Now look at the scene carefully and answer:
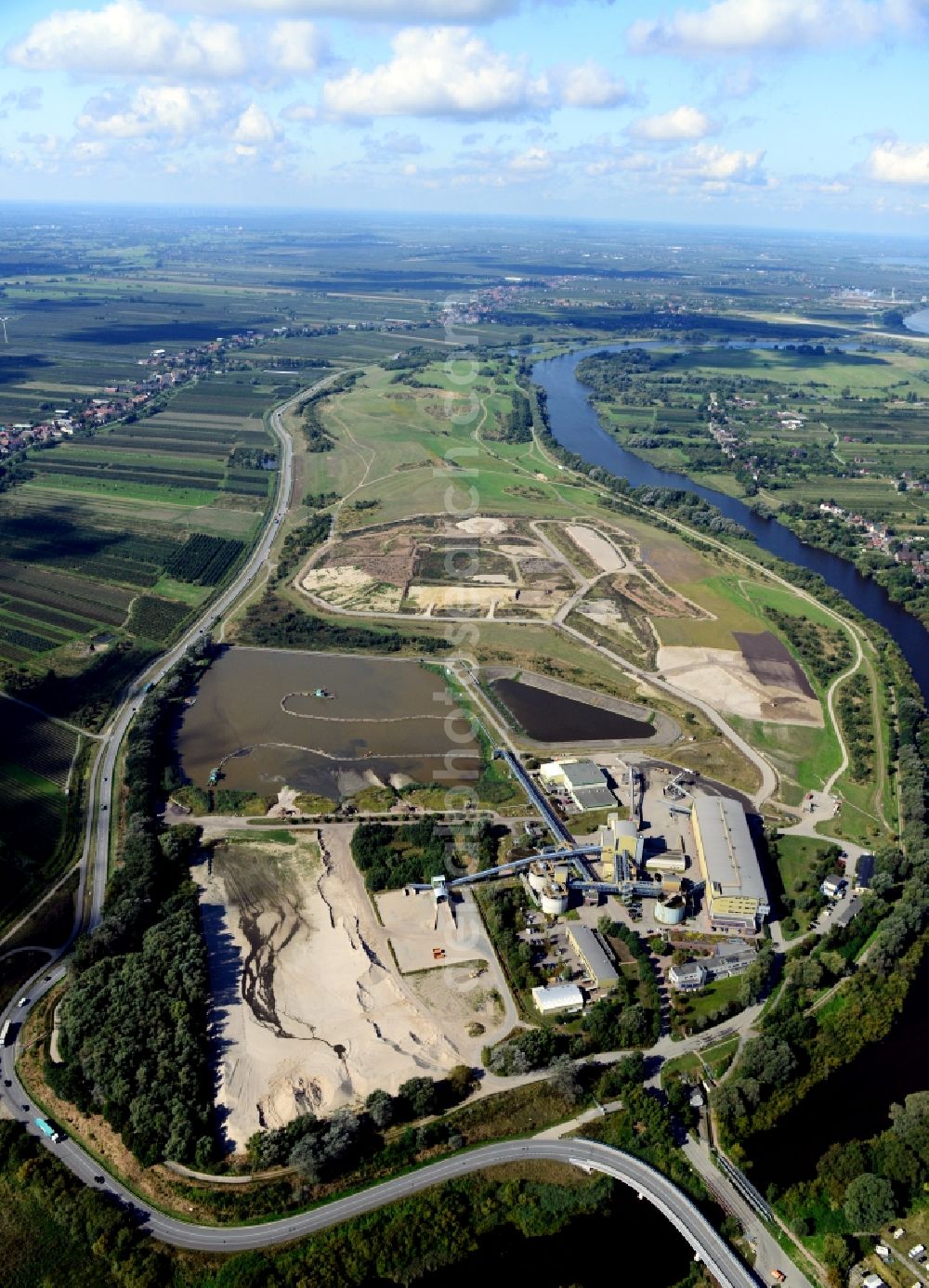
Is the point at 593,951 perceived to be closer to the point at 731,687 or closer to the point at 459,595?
the point at 731,687

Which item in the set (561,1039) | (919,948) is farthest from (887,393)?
(561,1039)

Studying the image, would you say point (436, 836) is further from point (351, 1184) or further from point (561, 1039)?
point (351, 1184)

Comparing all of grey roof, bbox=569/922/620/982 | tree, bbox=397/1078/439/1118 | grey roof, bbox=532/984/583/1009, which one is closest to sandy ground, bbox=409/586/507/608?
grey roof, bbox=569/922/620/982

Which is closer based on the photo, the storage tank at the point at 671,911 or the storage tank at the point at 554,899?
the storage tank at the point at 671,911

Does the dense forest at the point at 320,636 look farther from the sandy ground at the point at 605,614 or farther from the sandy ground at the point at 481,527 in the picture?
the sandy ground at the point at 481,527

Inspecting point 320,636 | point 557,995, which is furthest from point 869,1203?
point 320,636

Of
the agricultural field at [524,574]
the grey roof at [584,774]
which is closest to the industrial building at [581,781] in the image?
the grey roof at [584,774]

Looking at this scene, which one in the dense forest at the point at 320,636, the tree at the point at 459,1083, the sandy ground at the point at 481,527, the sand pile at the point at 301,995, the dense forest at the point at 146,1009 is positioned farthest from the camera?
the sandy ground at the point at 481,527
